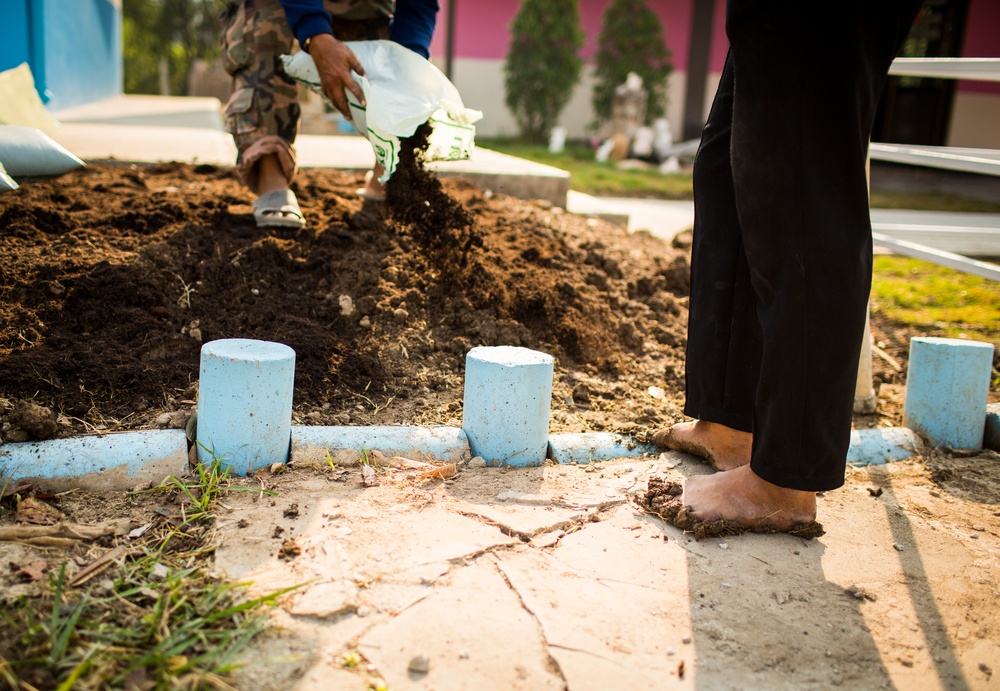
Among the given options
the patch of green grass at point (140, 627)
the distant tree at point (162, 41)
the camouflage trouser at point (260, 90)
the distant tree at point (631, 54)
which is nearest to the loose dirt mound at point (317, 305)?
the camouflage trouser at point (260, 90)

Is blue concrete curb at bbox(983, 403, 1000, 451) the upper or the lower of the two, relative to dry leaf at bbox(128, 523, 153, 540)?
upper

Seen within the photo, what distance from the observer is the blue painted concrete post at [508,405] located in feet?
6.40

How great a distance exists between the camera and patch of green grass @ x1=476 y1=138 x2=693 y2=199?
8.68 m

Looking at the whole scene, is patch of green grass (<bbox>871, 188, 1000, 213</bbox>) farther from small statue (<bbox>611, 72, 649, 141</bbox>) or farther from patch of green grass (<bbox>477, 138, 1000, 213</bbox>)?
small statue (<bbox>611, 72, 649, 141</bbox>)

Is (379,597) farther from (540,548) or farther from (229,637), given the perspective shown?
(540,548)

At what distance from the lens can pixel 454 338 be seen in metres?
2.62

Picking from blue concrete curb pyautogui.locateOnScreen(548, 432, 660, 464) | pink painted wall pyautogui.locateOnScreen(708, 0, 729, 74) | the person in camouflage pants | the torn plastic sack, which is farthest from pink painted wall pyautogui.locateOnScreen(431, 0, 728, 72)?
blue concrete curb pyautogui.locateOnScreen(548, 432, 660, 464)

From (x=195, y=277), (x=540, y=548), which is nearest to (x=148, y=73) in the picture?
(x=195, y=277)

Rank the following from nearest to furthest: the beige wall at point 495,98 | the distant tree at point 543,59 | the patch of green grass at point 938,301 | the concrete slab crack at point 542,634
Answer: the concrete slab crack at point 542,634, the patch of green grass at point 938,301, the distant tree at point 543,59, the beige wall at point 495,98

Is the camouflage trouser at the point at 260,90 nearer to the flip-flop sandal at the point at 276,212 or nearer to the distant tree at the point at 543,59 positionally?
→ the flip-flop sandal at the point at 276,212

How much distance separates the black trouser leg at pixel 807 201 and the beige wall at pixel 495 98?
518 inches

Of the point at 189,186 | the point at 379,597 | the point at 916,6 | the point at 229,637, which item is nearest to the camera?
the point at 229,637

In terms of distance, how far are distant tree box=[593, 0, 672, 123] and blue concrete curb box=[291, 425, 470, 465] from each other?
13086 mm

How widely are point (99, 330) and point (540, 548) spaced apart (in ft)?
4.99
